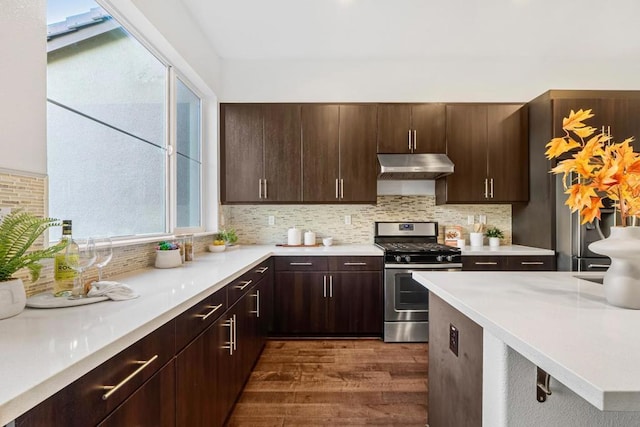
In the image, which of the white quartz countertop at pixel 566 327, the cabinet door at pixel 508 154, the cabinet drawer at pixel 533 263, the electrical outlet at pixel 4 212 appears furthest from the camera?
the cabinet door at pixel 508 154

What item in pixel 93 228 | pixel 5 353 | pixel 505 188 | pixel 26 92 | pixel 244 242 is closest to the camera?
pixel 5 353

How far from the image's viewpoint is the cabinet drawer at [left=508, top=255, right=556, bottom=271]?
10.5 feet

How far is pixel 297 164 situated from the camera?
357 centimetres

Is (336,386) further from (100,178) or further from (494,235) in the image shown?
(494,235)

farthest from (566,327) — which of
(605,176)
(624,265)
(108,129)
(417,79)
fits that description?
(417,79)

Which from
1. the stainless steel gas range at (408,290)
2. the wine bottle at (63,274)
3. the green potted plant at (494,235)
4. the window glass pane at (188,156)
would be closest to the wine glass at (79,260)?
the wine bottle at (63,274)

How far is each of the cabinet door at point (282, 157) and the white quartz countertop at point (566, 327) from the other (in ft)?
7.31

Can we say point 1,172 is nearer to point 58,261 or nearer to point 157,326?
point 58,261

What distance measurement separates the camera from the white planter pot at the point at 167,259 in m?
2.20

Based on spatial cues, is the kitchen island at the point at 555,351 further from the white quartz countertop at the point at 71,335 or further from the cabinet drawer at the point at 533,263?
the cabinet drawer at the point at 533,263

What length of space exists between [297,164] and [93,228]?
6.76 feet

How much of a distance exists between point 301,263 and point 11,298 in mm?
2367

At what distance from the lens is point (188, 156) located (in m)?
3.22

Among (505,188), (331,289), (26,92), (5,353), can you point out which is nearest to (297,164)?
(331,289)
